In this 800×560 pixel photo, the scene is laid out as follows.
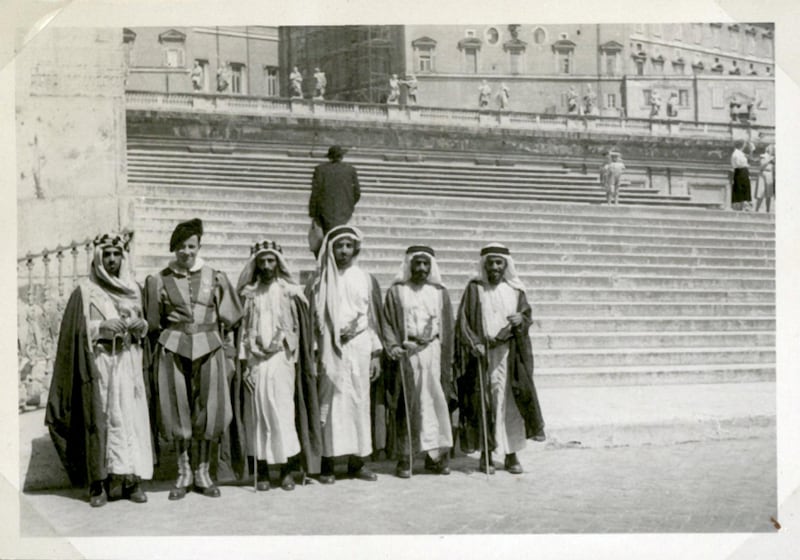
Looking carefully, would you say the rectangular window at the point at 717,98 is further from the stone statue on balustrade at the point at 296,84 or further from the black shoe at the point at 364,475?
the stone statue on balustrade at the point at 296,84

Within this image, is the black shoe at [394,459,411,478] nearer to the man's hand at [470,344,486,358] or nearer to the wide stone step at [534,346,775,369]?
the man's hand at [470,344,486,358]

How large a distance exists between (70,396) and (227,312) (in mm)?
1184

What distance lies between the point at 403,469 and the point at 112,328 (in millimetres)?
2275

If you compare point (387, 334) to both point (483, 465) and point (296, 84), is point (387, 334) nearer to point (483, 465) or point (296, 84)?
point (483, 465)

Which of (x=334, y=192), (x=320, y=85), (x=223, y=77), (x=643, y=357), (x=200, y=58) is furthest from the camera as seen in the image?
(x=320, y=85)

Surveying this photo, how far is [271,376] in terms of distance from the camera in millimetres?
7070

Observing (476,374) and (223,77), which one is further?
(223,77)

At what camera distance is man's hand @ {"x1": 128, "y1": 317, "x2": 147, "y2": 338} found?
271 inches

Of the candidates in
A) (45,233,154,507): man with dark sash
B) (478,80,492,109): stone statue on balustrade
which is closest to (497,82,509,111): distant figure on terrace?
(478,80,492,109): stone statue on balustrade

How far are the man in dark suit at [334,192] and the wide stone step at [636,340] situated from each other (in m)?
2.07

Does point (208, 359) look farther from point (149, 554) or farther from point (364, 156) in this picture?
point (364, 156)

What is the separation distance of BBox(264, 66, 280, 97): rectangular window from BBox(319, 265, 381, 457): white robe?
6013 mm

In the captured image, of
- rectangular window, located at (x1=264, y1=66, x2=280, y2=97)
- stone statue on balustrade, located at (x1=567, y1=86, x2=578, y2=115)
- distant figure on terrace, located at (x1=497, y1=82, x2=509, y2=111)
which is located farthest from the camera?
rectangular window, located at (x1=264, y1=66, x2=280, y2=97)

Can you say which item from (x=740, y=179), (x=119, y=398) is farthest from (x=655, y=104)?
(x=119, y=398)
